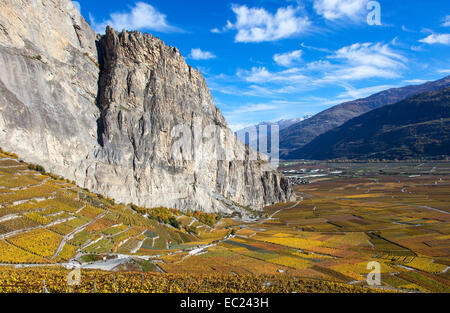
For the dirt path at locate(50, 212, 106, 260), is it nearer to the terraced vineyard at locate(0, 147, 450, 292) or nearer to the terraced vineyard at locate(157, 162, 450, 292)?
the terraced vineyard at locate(0, 147, 450, 292)

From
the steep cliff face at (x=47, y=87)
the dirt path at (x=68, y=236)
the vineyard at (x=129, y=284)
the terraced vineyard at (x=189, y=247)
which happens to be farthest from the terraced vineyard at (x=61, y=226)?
the vineyard at (x=129, y=284)

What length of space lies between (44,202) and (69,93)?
38.5 m

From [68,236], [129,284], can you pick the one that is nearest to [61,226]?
[68,236]

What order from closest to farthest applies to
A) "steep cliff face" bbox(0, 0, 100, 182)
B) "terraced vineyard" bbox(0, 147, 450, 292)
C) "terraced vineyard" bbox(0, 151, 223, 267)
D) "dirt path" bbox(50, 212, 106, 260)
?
"terraced vineyard" bbox(0, 147, 450, 292), "terraced vineyard" bbox(0, 151, 223, 267), "dirt path" bbox(50, 212, 106, 260), "steep cliff face" bbox(0, 0, 100, 182)

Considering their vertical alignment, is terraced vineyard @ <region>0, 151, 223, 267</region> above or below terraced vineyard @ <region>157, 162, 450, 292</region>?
above

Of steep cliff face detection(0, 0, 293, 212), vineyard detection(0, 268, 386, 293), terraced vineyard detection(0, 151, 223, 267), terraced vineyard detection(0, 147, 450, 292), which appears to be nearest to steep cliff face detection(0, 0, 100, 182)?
steep cliff face detection(0, 0, 293, 212)

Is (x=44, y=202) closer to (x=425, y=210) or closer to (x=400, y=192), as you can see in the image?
(x=425, y=210)

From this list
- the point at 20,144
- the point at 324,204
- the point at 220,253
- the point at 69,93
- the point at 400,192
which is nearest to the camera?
the point at 220,253

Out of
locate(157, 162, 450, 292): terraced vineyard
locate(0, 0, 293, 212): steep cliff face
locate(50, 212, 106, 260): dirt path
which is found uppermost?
locate(0, 0, 293, 212): steep cliff face

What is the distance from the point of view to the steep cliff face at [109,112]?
63500 mm

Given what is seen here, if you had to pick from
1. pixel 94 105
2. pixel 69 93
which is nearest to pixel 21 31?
pixel 69 93

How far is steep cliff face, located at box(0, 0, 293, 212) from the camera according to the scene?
6350cm

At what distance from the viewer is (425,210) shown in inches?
4003

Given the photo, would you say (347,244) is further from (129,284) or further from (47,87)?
(47,87)
